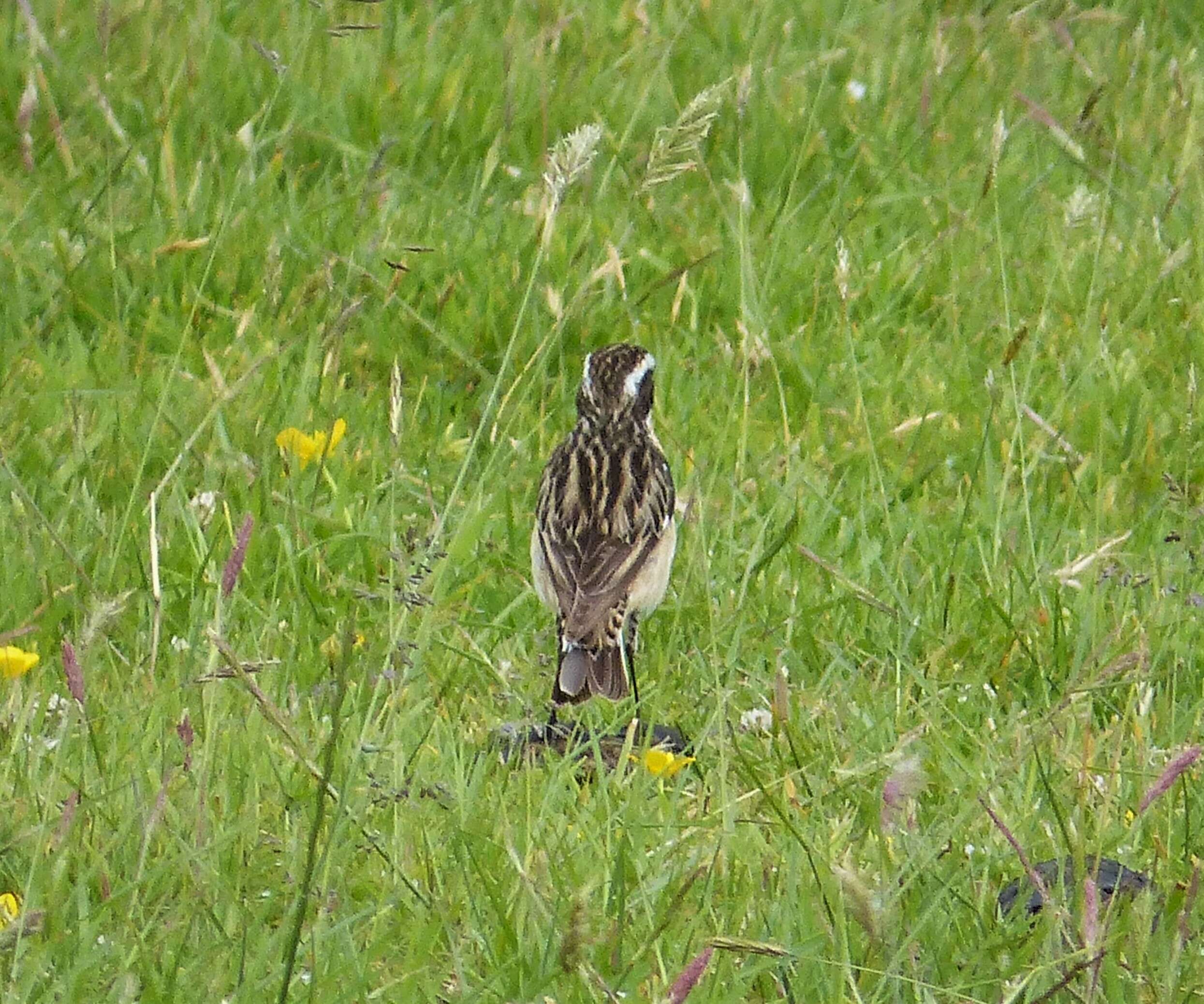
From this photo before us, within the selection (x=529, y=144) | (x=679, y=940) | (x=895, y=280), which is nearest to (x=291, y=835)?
(x=679, y=940)

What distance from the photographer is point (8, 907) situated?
10.8 ft

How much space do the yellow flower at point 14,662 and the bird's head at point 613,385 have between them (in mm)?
1977

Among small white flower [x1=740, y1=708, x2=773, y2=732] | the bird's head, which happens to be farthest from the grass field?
the bird's head

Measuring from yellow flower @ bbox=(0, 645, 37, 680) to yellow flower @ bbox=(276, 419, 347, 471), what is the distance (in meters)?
1.49

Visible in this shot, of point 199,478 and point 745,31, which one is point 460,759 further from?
point 745,31

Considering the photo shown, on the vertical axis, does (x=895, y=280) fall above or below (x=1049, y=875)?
below

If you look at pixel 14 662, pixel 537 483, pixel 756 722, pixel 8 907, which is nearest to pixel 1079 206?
pixel 756 722

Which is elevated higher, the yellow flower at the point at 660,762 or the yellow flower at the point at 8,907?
the yellow flower at the point at 8,907

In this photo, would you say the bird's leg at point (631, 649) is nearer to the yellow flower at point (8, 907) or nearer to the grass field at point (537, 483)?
the grass field at point (537, 483)

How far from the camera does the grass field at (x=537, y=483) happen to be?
10.5 ft

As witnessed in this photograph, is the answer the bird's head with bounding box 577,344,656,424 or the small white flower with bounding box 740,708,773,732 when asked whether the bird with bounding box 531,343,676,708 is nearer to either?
the bird's head with bounding box 577,344,656,424

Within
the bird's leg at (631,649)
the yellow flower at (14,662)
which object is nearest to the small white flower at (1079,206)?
the bird's leg at (631,649)

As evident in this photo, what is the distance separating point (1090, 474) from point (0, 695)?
300 cm

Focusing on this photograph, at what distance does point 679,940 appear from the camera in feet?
10.8
